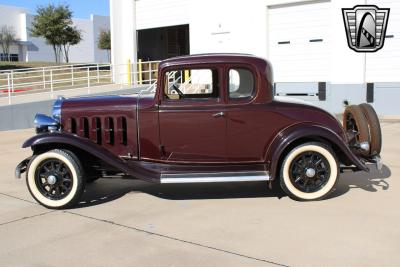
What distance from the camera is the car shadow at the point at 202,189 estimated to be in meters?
6.59

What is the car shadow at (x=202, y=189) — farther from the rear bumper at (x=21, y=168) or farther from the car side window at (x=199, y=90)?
the car side window at (x=199, y=90)

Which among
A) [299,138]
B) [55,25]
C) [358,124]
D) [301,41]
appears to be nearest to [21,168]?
[299,138]

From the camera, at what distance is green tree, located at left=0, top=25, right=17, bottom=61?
63.9 metres

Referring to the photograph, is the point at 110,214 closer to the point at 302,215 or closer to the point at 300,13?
the point at 302,215

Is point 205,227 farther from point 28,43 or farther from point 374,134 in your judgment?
point 28,43

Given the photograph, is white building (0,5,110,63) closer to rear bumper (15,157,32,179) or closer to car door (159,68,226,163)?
rear bumper (15,157,32,179)

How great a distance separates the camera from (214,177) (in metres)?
6.13

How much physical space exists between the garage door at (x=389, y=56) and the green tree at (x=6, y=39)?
56.6 m

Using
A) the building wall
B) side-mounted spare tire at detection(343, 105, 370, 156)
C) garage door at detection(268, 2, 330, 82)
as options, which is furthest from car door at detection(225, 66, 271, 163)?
the building wall

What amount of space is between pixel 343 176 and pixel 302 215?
2264 mm

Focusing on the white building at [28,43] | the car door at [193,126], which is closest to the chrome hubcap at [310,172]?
the car door at [193,126]

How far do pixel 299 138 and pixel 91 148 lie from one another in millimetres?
2415

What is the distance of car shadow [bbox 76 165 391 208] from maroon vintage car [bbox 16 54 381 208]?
386 millimetres

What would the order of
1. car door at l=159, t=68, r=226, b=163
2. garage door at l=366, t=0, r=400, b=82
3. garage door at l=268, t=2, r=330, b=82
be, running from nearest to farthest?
car door at l=159, t=68, r=226, b=163
garage door at l=366, t=0, r=400, b=82
garage door at l=268, t=2, r=330, b=82
